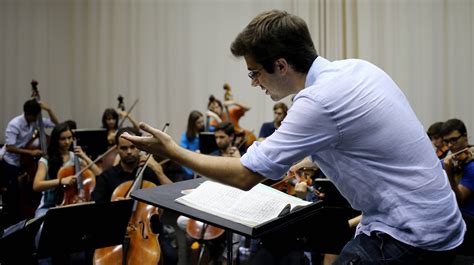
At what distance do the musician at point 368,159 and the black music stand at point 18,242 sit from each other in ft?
3.63

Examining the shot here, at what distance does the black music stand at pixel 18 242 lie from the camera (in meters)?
2.09

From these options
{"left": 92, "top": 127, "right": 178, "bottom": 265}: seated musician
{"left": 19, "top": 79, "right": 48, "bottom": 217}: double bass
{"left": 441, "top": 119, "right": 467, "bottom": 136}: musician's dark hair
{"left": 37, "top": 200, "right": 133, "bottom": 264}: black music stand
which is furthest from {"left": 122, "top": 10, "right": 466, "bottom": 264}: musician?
{"left": 19, "top": 79, "right": 48, "bottom": 217}: double bass

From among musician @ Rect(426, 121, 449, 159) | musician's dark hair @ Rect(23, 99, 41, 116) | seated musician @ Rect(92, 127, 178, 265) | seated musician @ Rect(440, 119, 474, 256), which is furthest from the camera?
musician's dark hair @ Rect(23, 99, 41, 116)

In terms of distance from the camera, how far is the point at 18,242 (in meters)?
2.13

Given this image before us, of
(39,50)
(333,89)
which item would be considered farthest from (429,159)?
(39,50)

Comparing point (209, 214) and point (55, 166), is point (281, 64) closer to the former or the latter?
point (209, 214)

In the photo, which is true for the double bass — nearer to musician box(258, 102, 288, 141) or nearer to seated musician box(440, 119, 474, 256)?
musician box(258, 102, 288, 141)

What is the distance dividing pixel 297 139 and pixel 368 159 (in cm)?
20

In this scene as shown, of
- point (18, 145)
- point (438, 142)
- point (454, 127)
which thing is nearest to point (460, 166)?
point (454, 127)

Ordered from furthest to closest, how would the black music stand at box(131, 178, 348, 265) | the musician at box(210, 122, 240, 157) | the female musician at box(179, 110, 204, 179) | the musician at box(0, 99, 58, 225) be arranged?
the female musician at box(179, 110, 204, 179) < the musician at box(0, 99, 58, 225) < the musician at box(210, 122, 240, 157) < the black music stand at box(131, 178, 348, 265)

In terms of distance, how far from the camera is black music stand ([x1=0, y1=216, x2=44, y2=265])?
6.84ft

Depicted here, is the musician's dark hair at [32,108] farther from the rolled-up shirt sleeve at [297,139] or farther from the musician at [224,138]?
the rolled-up shirt sleeve at [297,139]

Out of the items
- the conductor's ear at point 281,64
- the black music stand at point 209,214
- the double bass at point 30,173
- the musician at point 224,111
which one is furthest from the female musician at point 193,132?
the conductor's ear at point 281,64

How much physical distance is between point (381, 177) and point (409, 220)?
0.13 meters
